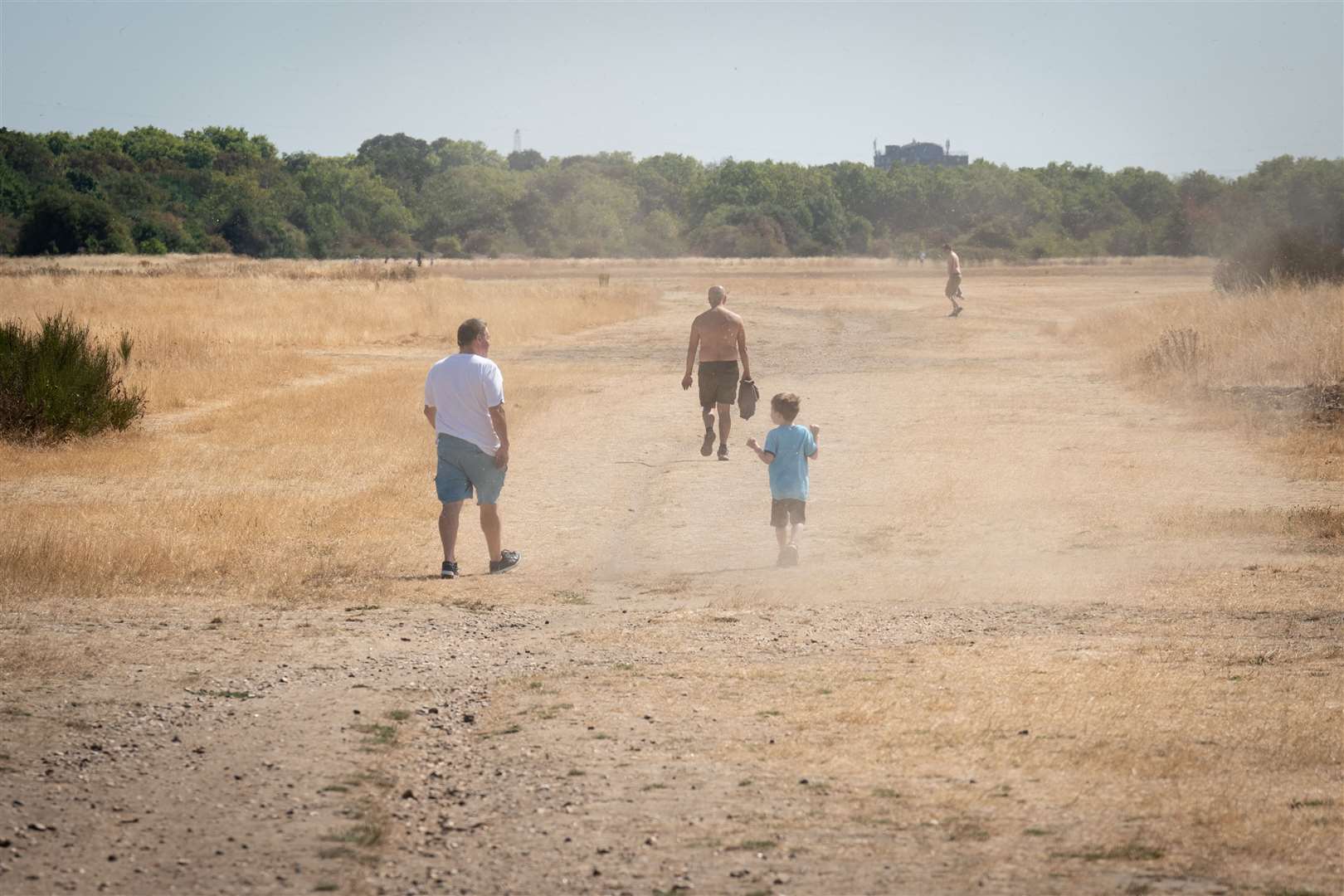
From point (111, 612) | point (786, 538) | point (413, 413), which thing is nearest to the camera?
point (111, 612)

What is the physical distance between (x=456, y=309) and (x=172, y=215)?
210 feet

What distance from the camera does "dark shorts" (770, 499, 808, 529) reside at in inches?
394

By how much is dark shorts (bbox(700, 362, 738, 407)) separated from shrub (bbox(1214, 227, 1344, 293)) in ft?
63.9

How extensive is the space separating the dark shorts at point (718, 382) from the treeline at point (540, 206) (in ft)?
220

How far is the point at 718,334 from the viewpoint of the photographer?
570 inches

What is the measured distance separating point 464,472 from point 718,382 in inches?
216

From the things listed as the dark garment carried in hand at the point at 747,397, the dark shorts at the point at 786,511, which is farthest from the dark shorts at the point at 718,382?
the dark shorts at the point at 786,511

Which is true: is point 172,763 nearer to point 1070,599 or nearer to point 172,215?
point 1070,599

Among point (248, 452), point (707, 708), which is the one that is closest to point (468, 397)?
point (707, 708)

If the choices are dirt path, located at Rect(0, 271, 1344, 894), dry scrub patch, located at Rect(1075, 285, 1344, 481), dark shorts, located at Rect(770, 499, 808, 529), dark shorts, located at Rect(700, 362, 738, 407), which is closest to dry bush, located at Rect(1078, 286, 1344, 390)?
dry scrub patch, located at Rect(1075, 285, 1344, 481)

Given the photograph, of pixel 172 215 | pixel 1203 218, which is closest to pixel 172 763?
pixel 1203 218

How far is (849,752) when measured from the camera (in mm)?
5539

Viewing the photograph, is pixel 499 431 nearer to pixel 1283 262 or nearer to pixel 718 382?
pixel 718 382

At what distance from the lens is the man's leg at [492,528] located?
31.7ft
